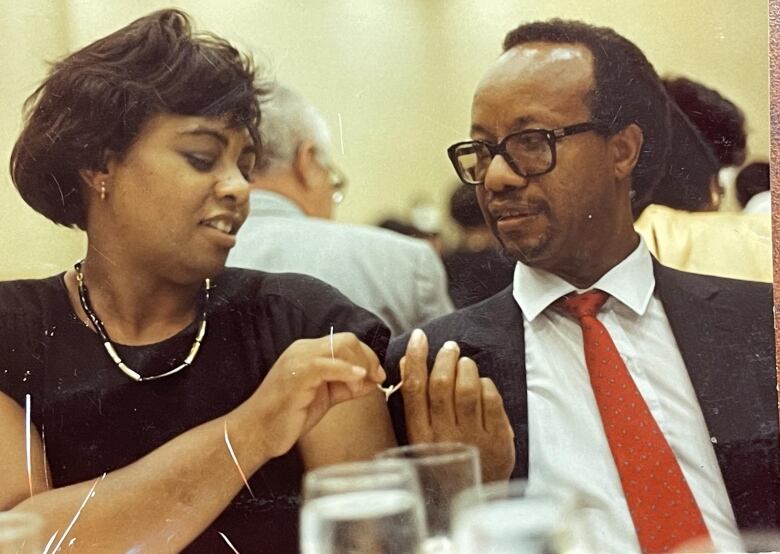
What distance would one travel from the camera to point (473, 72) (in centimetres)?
103

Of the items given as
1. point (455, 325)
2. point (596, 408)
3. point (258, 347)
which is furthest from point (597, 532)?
point (258, 347)

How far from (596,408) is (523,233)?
22 centimetres

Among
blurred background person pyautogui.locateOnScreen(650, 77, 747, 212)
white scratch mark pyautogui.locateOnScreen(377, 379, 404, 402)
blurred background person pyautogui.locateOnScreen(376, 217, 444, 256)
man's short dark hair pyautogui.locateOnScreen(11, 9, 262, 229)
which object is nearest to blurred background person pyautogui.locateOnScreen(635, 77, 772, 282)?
blurred background person pyautogui.locateOnScreen(650, 77, 747, 212)

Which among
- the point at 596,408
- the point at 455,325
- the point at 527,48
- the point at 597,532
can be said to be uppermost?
the point at 527,48

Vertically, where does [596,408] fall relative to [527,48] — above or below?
below

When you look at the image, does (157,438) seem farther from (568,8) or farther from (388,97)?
(568,8)

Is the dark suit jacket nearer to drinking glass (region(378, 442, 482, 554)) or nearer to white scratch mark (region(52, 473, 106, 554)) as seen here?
drinking glass (region(378, 442, 482, 554))

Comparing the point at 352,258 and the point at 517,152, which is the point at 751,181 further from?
the point at 352,258

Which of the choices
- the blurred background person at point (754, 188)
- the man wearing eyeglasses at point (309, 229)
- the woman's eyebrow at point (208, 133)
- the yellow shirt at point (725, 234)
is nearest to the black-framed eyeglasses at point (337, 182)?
the man wearing eyeglasses at point (309, 229)

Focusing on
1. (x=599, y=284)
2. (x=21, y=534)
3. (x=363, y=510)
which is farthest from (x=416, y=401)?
(x=21, y=534)

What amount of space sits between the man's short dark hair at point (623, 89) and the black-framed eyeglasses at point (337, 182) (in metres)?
0.24

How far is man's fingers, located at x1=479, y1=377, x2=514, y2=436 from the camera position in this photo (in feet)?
3.35

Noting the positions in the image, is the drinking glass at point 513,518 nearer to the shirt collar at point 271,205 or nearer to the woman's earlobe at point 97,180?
the shirt collar at point 271,205

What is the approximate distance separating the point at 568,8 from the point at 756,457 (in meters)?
0.56
